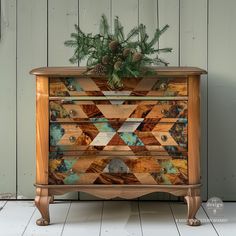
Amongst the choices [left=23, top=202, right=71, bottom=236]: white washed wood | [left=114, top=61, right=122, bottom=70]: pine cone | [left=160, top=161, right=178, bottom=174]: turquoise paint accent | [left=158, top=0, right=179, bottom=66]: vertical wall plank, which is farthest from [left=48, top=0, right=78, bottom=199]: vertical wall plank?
[left=160, top=161, right=178, bottom=174]: turquoise paint accent

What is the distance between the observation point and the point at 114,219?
9.88 ft

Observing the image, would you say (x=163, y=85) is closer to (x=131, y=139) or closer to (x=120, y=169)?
(x=131, y=139)

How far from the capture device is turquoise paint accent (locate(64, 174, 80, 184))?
9.42 feet

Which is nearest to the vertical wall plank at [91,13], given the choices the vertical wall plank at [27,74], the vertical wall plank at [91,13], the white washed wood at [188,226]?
the vertical wall plank at [91,13]

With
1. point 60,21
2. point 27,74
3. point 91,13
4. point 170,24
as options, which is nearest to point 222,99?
point 170,24

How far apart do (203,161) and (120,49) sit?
972 mm

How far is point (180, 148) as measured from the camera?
9.38ft

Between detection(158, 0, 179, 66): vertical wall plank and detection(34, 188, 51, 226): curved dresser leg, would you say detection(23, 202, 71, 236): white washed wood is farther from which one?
detection(158, 0, 179, 66): vertical wall plank

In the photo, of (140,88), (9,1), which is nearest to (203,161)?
(140,88)

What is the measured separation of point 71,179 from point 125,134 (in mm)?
345

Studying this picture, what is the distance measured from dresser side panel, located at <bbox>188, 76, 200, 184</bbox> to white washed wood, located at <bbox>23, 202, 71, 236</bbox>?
688 millimetres

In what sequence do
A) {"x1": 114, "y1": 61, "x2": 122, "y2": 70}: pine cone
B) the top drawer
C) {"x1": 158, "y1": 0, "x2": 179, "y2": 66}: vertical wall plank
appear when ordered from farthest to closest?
{"x1": 158, "y1": 0, "x2": 179, "y2": 66}: vertical wall plank → the top drawer → {"x1": 114, "y1": 61, "x2": 122, "y2": 70}: pine cone

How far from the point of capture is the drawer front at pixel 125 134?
112 inches

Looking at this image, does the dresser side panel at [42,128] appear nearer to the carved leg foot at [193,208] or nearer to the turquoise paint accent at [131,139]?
the turquoise paint accent at [131,139]
